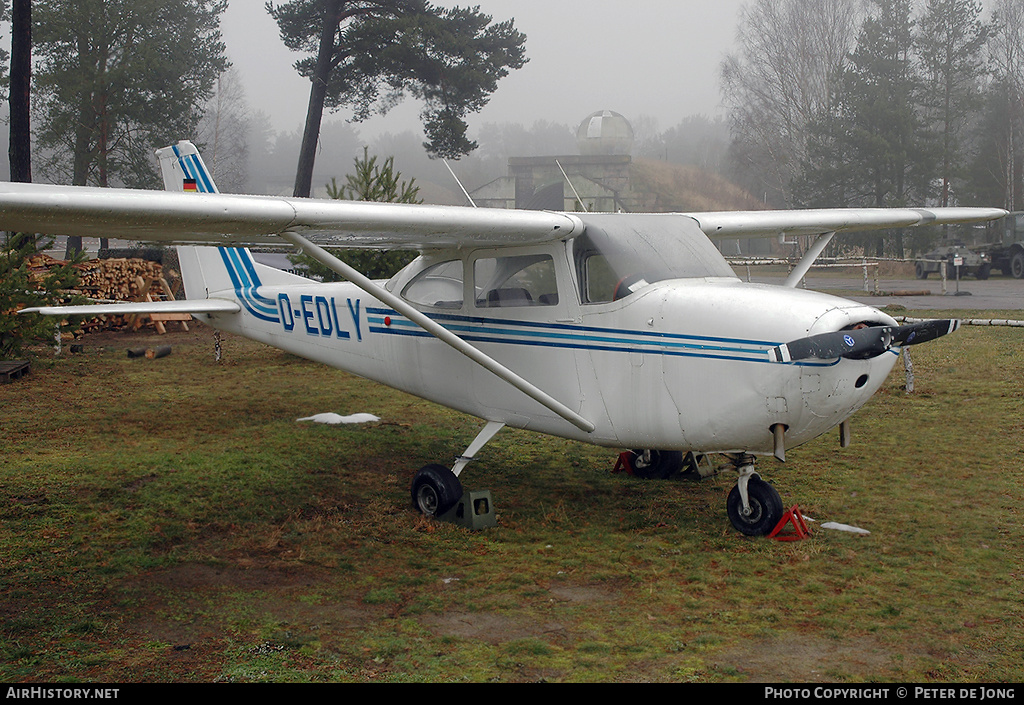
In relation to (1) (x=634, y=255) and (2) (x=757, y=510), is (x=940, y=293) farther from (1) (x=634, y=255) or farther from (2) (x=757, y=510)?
(1) (x=634, y=255)

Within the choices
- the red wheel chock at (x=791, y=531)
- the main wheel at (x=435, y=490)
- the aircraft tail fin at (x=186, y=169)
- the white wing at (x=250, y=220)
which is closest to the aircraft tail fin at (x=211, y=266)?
the aircraft tail fin at (x=186, y=169)

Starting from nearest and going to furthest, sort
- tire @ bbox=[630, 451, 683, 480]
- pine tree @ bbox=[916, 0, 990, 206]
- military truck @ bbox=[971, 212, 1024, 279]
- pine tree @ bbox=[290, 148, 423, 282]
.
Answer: tire @ bbox=[630, 451, 683, 480]
pine tree @ bbox=[290, 148, 423, 282]
military truck @ bbox=[971, 212, 1024, 279]
pine tree @ bbox=[916, 0, 990, 206]

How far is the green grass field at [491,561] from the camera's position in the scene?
3.73 m

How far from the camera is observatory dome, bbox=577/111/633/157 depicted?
63375mm

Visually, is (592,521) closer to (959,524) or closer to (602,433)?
(602,433)

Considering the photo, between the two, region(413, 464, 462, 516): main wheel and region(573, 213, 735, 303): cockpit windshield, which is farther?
region(413, 464, 462, 516): main wheel

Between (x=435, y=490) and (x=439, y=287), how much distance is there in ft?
5.56

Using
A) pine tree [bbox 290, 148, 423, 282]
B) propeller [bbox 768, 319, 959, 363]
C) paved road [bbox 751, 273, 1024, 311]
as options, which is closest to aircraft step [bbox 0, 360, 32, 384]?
pine tree [bbox 290, 148, 423, 282]

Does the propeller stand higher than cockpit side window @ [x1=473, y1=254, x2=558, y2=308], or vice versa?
cockpit side window @ [x1=473, y1=254, x2=558, y2=308]

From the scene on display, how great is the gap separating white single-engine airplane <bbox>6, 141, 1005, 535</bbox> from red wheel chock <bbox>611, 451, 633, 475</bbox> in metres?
0.10

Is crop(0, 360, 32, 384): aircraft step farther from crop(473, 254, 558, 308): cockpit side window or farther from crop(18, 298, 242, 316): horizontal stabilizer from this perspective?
crop(473, 254, 558, 308): cockpit side window

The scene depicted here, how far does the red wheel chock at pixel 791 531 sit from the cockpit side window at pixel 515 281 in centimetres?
214

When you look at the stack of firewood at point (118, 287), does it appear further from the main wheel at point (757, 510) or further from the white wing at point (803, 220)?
the main wheel at point (757, 510)
